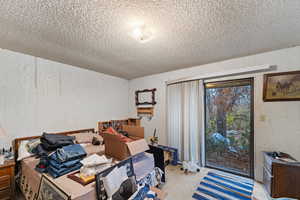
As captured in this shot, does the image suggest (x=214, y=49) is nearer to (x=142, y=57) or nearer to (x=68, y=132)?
(x=142, y=57)

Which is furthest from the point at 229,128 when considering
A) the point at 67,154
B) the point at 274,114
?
the point at 67,154

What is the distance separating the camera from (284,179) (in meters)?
1.76

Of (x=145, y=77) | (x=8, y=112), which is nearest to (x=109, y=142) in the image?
(x=8, y=112)

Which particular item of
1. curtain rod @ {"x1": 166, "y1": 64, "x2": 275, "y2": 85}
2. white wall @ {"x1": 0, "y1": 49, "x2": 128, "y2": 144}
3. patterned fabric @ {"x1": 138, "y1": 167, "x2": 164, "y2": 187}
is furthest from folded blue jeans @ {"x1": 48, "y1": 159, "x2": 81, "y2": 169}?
curtain rod @ {"x1": 166, "y1": 64, "x2": 275, "y2": 85}

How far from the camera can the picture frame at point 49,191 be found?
112 centimetres

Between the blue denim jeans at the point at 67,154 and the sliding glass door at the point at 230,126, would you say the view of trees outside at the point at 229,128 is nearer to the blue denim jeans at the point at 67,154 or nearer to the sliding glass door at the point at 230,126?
the sliding glass door at the point at 230,126

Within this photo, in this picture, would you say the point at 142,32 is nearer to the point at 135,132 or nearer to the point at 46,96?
the point at 135,132

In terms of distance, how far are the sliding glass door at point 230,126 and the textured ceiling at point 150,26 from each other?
0.74 m

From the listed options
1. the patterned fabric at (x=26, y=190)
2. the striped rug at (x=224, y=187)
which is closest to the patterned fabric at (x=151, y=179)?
the striped rug at (x=224, y=187)

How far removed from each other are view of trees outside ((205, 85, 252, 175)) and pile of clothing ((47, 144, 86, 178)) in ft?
8.72

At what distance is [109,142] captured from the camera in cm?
184

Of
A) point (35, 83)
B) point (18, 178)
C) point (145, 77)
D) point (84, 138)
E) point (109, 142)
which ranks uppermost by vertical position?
point (145, 77)

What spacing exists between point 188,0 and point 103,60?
6.51 feet

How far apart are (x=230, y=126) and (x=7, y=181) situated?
3893 mm
